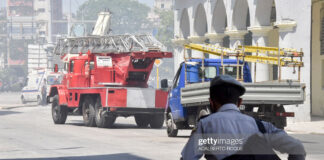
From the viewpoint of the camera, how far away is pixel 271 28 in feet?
98.5

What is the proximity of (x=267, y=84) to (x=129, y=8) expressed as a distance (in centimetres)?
17296

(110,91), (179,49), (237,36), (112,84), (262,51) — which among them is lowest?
(110,91)

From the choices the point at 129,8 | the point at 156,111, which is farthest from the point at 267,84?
the point at 129,8

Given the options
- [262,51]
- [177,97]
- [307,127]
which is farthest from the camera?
[307,127]

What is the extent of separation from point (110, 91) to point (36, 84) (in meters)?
33.7

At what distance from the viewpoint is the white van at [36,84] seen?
55.8 meters

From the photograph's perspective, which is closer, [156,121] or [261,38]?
[156,121]

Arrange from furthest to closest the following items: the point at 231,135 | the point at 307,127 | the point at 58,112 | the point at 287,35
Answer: the point at 58,112
the point at 287,35
the point at 307,127
the point at 231,135

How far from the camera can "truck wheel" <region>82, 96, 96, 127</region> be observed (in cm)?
2569

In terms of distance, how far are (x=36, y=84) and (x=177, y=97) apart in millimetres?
38731

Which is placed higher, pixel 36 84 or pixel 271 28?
pixel 271 28

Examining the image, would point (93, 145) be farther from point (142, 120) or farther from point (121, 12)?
point (121, 12)

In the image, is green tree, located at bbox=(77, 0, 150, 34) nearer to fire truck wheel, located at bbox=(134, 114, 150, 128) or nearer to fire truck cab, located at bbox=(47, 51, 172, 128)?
fire truck cab, located at bbox=(47, 51, 172, 128)

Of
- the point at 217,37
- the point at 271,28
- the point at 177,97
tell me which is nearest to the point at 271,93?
the point at 177,97
